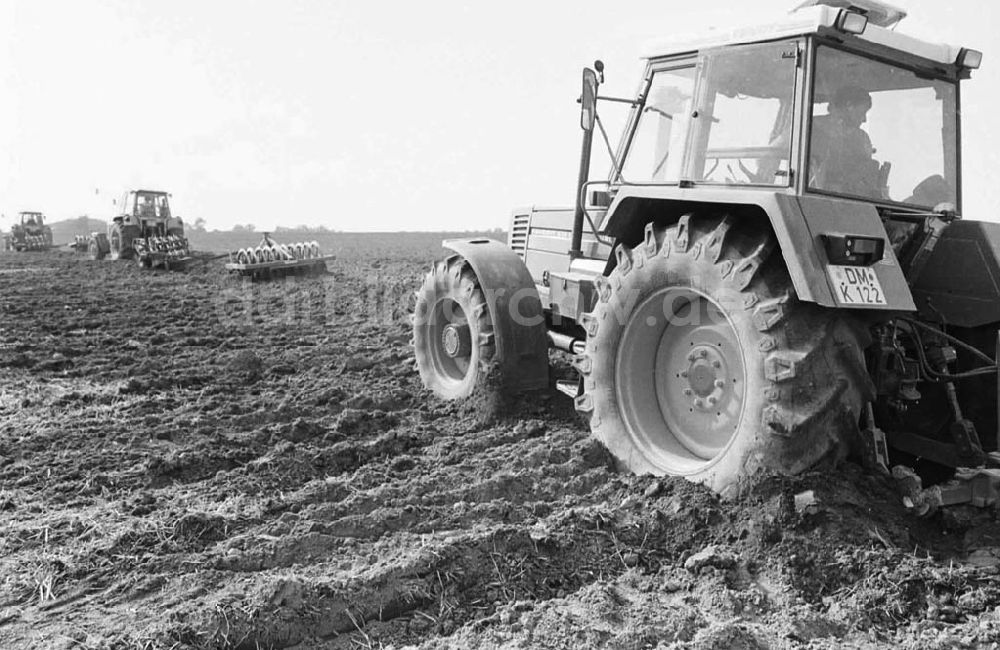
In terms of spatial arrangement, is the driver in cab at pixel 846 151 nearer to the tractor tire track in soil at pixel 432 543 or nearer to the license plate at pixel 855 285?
the license plate at pixel 855 285

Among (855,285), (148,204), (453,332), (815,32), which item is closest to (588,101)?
(815,32)

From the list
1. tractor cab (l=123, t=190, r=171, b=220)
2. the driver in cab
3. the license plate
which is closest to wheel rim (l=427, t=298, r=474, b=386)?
the driver in cab

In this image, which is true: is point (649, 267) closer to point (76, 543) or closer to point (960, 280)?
point (960, 280)

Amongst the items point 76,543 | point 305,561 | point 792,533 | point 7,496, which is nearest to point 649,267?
point 792,533

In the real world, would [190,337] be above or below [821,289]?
below

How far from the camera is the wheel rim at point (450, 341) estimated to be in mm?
5727

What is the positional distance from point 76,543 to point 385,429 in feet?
6.86

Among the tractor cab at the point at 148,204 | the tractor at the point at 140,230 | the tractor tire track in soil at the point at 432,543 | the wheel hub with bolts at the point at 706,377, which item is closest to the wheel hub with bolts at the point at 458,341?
the tractor tire track in soil at the point at 432,543

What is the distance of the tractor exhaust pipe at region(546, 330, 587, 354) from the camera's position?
5.15 m

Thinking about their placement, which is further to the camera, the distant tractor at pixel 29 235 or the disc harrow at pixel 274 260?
the distant tractor at pixel 29 235

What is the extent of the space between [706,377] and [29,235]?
35.3 m

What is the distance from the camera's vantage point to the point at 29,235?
107ft

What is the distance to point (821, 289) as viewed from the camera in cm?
319

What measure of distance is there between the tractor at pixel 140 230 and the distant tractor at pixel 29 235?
31.8 feet
